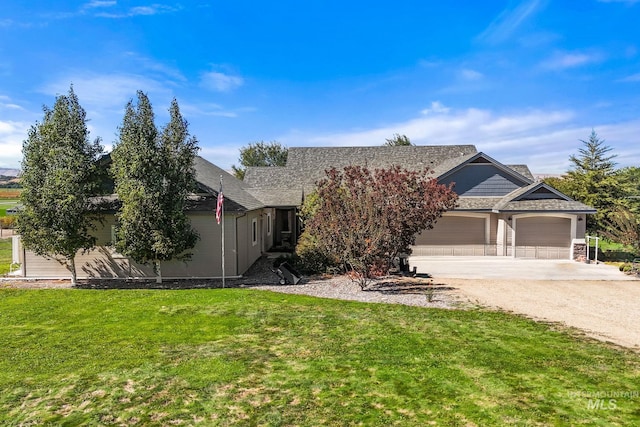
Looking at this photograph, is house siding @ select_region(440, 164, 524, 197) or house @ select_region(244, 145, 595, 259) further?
house siding @ select_region(440, 164, 524, 197)

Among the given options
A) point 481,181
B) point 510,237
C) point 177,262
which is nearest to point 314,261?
point 177,262

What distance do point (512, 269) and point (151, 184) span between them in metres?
17.1

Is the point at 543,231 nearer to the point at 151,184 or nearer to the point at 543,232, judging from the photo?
the point at 543,232

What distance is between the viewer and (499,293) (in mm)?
13977

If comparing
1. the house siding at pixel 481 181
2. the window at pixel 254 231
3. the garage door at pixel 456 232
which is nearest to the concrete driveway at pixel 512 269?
the garage door at pixel 456 232

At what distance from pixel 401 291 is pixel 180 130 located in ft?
35.3

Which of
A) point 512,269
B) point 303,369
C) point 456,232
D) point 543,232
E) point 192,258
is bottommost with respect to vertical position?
point 512,269

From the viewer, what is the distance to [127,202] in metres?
14.2

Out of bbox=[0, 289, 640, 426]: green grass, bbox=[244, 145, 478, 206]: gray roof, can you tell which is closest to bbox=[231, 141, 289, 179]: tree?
bbox=[244, 145, 478, 206]: gray roof

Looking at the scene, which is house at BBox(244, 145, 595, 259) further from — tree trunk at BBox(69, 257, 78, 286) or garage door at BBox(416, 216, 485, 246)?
tree trunk at BBox(69, 257, 78, 286)

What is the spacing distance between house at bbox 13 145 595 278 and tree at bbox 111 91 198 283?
4.67ft

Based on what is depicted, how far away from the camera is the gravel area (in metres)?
10.6

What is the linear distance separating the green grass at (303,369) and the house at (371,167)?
5.29 metres

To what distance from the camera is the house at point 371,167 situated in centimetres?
1636
